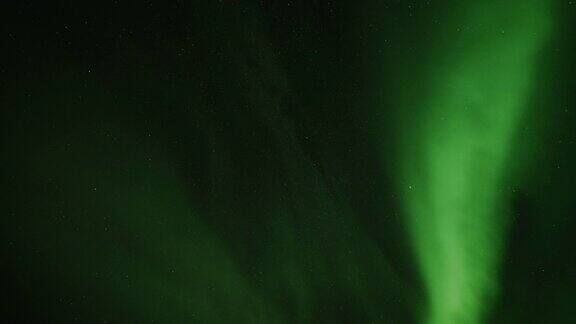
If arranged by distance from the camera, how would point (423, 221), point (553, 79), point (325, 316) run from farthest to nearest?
1. point (325, 316)
2. point (423, 221)
3. point (553, 79)

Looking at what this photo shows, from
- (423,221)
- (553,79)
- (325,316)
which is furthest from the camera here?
(325,316)

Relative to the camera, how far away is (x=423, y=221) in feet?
3.61

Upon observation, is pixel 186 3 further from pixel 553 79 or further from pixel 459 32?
pixel 553 79

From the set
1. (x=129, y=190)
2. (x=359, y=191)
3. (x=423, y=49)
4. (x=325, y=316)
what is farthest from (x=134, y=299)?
(x=423, y=49)

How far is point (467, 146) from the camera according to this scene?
1.05 m

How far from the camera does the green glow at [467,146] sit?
1.01 metres

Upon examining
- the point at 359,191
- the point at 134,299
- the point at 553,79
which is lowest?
the point at 134,299

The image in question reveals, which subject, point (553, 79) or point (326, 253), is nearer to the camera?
point (553, 79)

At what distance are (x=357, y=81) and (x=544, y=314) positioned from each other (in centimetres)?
57

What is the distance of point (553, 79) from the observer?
3.23 ft

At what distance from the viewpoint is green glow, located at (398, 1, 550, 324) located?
3.30 feet

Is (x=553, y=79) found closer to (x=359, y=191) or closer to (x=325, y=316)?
(x=359, y=191)

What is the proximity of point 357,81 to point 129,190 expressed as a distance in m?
0.55

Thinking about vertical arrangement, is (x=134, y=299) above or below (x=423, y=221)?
below
